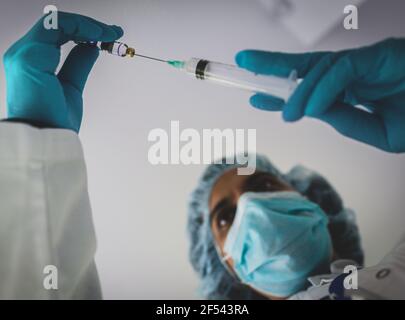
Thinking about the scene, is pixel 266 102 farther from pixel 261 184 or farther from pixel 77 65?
pixel 77 65

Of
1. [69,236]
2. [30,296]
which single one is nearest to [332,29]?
[69,236]

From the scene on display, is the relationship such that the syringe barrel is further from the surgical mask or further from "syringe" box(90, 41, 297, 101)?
the surgical mask

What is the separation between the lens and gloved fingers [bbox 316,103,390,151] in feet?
2.69

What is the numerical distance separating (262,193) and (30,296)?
0.61 m

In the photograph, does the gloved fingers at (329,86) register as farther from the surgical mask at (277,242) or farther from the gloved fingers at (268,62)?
the surgical mask at (277,242)

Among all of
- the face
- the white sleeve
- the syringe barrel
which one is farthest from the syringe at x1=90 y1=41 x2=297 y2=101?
the face

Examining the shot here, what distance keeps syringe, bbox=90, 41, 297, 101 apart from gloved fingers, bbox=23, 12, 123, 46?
3 cm

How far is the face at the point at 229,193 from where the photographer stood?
1.09 meters

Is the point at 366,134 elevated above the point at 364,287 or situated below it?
above

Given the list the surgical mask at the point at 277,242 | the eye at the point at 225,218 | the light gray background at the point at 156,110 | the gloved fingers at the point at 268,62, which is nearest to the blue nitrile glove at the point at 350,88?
the gloved fingers at the point at 268,62

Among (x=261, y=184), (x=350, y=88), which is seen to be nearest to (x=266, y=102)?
(x=350, y=88)

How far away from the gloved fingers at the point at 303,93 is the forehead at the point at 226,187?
38 centimetres
